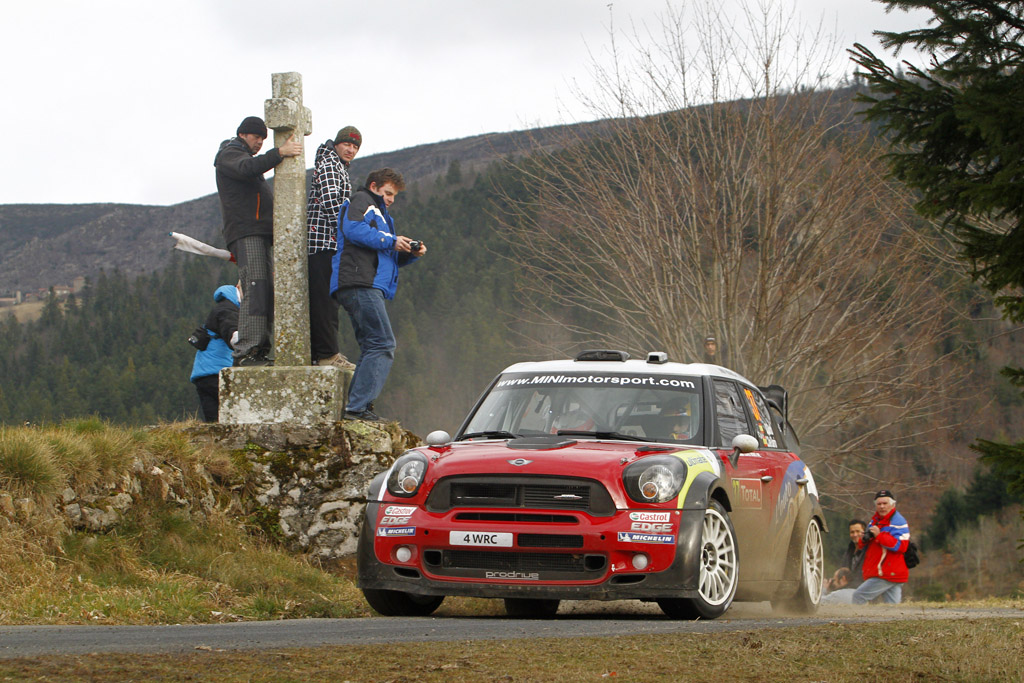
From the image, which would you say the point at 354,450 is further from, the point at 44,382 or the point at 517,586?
the point at 44,382

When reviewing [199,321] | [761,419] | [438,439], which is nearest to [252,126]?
[438,439]

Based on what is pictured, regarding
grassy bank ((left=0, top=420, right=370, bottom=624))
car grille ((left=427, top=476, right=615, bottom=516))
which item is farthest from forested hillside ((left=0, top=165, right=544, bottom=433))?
car grille ((left=427, top=476, right=615, bottom=516))

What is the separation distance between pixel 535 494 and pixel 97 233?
184494mm

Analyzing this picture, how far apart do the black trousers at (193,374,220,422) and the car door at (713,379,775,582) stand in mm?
5671

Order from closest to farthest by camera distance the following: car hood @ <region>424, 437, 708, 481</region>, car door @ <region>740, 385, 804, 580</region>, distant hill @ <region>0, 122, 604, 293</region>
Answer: car hood @ <region>424, 437, 708, 481</region> → car door @ <region>740, 385, 804, 580</region> → distant hill @ <region>0, 122, 604, 293</region>

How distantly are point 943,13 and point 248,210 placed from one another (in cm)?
751

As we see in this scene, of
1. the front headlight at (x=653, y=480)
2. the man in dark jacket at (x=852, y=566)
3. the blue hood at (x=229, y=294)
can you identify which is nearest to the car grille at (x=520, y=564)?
the front headlight at (x=653, y=480)

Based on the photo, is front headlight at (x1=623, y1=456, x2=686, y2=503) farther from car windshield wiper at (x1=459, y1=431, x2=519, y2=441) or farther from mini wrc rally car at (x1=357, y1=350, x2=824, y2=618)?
car windshield wiper at (x1=459, y1=431, x2=519, y2=441)

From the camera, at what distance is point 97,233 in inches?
7151

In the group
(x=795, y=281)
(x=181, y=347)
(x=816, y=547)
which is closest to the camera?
(x=816, y=547)

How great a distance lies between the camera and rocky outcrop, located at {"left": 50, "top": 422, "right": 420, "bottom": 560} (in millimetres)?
11172

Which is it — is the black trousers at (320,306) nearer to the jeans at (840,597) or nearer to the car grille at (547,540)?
the car grille at (547,540)

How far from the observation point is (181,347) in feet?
368

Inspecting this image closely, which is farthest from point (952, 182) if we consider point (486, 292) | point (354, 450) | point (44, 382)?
point (44, 382)
